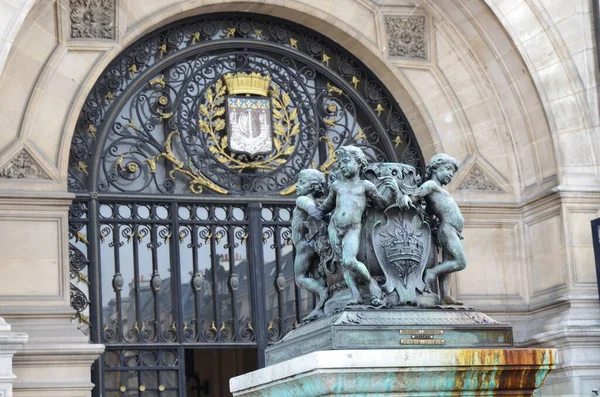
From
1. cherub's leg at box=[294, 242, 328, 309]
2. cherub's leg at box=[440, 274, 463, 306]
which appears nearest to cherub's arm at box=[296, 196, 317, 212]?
cherub's leg at box=[294, 242, 328, 309]

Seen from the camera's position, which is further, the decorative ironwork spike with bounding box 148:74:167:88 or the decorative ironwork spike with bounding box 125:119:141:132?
the decorative ironwork spike with bounding box 148:74:167:88

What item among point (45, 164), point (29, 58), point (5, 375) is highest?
point (29, 58)

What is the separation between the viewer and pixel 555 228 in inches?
619

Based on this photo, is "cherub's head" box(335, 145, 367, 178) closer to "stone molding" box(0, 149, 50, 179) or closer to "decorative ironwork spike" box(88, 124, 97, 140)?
"stone molding" box(0, 149, 50, 179)

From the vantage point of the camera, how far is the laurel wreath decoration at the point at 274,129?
51.3ft

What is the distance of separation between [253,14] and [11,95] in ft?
10.7

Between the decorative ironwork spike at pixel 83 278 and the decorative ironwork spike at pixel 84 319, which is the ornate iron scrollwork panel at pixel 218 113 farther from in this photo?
the decorative ironwork spike at pixel 84 319

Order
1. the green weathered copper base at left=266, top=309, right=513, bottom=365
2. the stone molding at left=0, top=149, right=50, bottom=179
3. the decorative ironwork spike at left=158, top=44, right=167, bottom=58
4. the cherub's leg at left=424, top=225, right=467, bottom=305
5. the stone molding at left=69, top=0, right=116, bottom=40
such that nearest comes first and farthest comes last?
1. the green weathered copper base at left=266, top=309, right=513, bottom=365
2. the cherub's leg at left=424, top=225, right=467, bottom=305
3. the stone molding at left=0, top=149, right=50, bottom=179
4. the stone molding at left=69, top=0, right=116, bottom=40
5. the decorative ironwork spike at left=158, top=44, right=167, bottom=58

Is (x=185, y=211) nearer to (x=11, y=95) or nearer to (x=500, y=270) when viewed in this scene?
(x=11, y=95)

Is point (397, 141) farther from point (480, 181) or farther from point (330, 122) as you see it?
point (480, 181)

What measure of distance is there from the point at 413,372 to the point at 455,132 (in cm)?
876

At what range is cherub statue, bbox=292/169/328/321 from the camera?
8.91m

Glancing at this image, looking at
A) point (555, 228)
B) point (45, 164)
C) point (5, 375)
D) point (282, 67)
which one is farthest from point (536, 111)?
point (5, 375)

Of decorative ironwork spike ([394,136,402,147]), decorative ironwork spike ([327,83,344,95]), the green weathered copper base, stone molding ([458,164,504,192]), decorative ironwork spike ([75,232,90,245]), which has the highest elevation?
decorative ironwork spike ([327,83,344,95])
